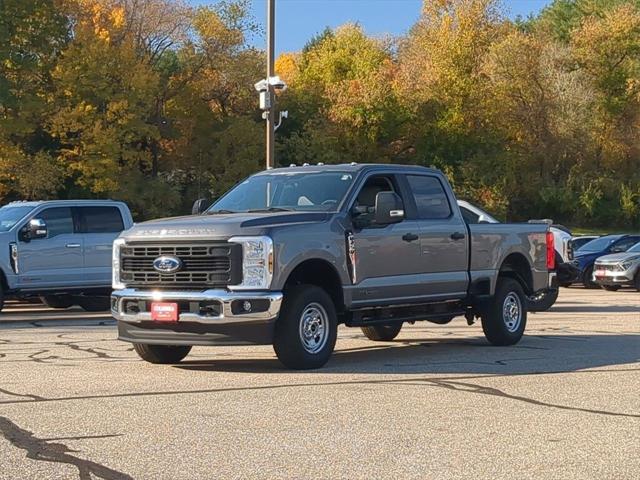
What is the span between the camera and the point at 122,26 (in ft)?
170

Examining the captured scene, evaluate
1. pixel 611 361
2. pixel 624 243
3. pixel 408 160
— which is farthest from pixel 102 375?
pixel 408 160

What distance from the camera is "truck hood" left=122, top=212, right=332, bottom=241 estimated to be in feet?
33.4

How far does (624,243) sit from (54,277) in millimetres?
18973

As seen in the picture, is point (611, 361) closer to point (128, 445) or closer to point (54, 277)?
point (128, 445)

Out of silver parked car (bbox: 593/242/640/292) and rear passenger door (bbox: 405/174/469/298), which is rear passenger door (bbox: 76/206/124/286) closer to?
rear passenger door (bbox: 405/174/469/298)

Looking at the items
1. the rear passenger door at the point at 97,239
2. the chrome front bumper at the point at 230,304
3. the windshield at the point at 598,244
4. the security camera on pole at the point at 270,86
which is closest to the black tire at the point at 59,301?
the rear passenger door at the point at 97,239

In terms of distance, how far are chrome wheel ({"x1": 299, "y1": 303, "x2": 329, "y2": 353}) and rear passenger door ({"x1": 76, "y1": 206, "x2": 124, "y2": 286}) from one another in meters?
9.73

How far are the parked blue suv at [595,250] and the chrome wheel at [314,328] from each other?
20.8 metres

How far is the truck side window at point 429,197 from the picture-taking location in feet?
40.4

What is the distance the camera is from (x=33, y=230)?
18734mm

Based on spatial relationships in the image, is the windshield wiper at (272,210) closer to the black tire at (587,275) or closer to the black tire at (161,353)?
the black tire at (161,353)

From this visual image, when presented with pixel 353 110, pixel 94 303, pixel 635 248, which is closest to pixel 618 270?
pixel 635 248

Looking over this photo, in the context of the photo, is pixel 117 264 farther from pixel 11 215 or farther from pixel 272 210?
pixel 11 215

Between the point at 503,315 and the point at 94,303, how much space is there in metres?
10.0
